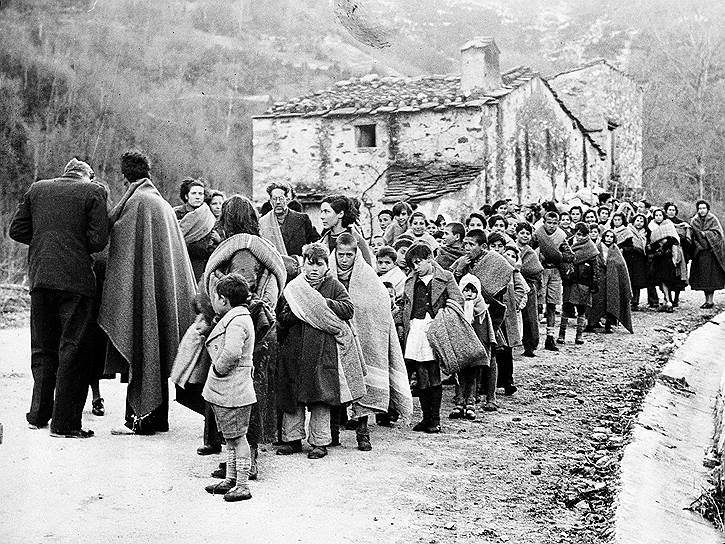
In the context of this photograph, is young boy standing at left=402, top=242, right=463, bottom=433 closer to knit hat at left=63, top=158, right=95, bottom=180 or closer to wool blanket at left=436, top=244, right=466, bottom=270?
wool blanket at left=436, top=244, right=466, bottom=270

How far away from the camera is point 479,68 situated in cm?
1939

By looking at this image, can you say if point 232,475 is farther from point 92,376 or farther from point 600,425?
point 600,425

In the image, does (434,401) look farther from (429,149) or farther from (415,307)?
(429,149)

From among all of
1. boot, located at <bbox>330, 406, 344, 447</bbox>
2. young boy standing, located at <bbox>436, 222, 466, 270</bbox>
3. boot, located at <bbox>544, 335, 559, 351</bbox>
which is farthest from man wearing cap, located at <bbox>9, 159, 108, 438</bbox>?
boot, located at <bbox>544, 335, 559, 351</bbox>

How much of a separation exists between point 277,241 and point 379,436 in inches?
82.4

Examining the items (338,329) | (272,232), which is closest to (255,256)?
(338,329)

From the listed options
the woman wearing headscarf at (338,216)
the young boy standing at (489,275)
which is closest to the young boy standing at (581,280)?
the young boy standing at (489,275)

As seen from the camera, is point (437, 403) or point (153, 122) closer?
point (437, 403)

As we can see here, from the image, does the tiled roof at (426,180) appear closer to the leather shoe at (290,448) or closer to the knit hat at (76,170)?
the knit hat at (76,170)

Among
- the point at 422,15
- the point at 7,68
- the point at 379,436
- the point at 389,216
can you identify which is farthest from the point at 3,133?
the point at 422,15

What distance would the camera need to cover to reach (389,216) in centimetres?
1008

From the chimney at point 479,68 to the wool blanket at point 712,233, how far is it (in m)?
5.66

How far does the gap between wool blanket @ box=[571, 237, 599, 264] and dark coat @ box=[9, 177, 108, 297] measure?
704 cm

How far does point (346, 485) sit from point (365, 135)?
14.9 m
